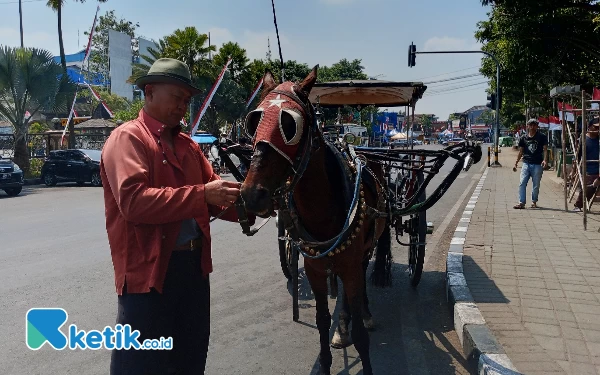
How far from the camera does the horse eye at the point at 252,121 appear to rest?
8.72 feet

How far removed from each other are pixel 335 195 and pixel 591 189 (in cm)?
788

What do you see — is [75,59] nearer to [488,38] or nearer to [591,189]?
[488,38]

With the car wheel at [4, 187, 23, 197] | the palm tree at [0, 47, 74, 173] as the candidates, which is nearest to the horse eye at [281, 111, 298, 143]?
the car wheel at [4, 187, 23, 197]

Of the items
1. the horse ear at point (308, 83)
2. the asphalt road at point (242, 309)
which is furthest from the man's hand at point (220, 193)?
the asphalt road at point (242, 309)

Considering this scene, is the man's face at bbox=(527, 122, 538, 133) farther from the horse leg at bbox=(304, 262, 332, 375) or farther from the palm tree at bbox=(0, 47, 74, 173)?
the palm tree at bbox=(0, 47, 74, 173)

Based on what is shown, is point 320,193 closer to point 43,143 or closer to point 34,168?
point 34,168

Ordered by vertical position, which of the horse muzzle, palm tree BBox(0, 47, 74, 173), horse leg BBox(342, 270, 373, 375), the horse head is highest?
palm tree BBox(0, 47, 74, 173)

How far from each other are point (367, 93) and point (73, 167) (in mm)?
16323

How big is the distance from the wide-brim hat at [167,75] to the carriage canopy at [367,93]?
2677mm

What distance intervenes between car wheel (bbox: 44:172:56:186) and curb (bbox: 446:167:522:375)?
18141 mm

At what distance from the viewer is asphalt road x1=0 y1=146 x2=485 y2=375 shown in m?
3.94

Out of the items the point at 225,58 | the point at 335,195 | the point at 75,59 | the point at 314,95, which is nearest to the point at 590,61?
the point at 314,95

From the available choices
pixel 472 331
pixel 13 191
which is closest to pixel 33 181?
pixel 13 191

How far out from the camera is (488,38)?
20016 mm
